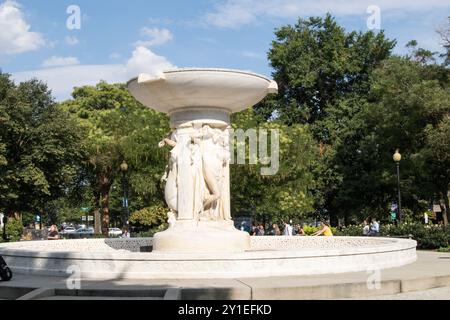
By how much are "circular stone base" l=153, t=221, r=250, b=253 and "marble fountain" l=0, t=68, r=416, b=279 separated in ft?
0.07

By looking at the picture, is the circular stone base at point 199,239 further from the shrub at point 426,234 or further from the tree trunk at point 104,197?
the tree trunk at point 104,197

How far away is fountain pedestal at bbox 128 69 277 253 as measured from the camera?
1341 cm

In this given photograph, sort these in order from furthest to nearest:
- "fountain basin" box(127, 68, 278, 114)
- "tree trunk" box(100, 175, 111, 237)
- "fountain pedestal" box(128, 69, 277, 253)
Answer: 1. "tree trunk" box(100, 175, 111, 237)
2. "fountain pedestal" box(128, 69, 277, 253)
3. "fountain basin" box(127, 68, 278, 114)

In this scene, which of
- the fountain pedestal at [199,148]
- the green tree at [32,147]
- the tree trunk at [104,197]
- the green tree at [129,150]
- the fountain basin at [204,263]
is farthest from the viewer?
the tree trunk at [104,197]

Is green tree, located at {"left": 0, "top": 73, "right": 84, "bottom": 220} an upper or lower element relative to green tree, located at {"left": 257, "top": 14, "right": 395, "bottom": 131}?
lower

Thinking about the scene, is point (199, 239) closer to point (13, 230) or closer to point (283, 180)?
point (283, 180)

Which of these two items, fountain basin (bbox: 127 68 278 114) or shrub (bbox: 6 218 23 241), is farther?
shrub (bbox: 6 218 23 241)

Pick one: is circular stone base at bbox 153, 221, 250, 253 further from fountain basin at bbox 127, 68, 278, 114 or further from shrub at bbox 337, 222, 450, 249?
shrub at bbox 337, 222, 450, 249

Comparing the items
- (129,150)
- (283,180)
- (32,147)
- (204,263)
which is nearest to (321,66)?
(283,180)

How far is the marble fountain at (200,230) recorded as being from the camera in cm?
1121

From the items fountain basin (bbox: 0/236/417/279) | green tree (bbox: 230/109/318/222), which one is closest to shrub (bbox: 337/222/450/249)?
green tree (bbox: 230/109/318/222)

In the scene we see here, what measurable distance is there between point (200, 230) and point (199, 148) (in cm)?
198

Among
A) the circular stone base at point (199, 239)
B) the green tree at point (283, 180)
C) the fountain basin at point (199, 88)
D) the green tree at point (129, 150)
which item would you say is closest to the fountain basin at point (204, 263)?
the circular stone base at point (199, 239)
